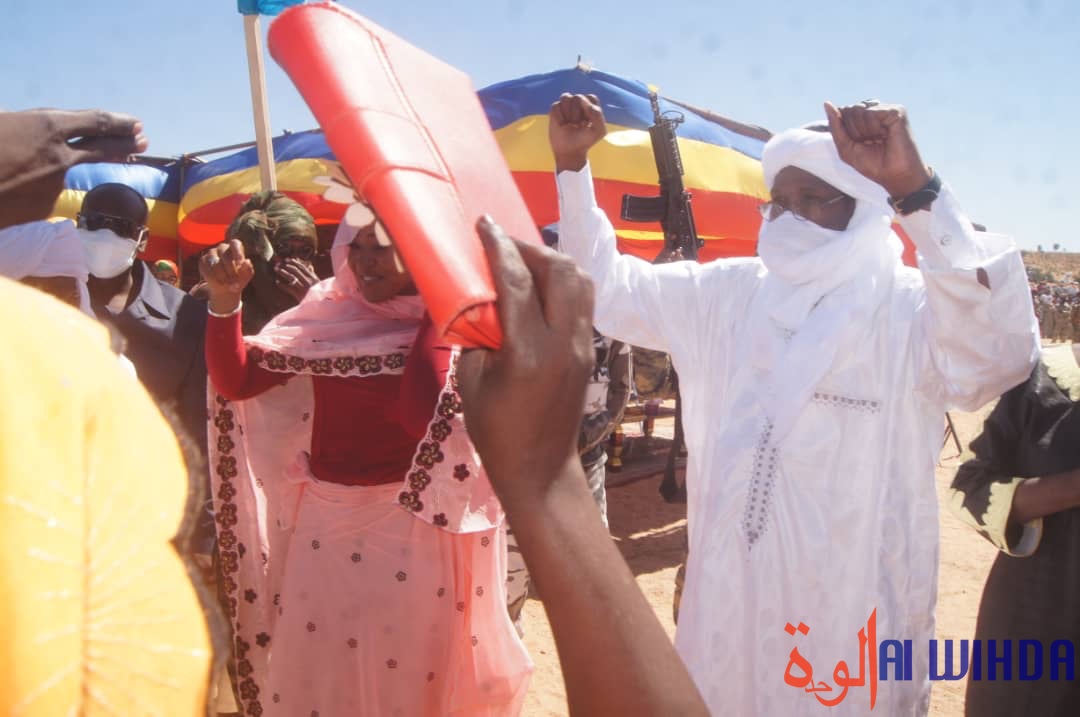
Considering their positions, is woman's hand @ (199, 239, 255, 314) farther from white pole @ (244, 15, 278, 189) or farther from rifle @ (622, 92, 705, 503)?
rifle @ (622, 92, 705, 503)

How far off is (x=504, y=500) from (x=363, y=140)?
44cm

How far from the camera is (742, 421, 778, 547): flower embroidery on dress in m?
2.42

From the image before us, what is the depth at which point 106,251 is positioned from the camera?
352cm

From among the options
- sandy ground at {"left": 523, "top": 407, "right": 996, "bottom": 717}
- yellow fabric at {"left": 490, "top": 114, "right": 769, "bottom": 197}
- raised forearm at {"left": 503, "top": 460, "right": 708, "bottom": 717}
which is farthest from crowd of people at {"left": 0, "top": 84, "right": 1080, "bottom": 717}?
yellow fabric at {"left": 490, "top": 114, "right": 769, "bottom": 197}

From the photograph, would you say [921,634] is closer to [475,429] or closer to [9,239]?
[475,429]

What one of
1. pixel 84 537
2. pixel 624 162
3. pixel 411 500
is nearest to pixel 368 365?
pixel 411 500

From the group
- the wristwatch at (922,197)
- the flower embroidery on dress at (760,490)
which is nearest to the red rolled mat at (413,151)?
the wristwatch at (922,197)

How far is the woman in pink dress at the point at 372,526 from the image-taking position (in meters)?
2.59

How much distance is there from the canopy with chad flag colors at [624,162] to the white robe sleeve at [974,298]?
6991mm

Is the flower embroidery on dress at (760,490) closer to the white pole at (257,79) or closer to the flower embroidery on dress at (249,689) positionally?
the flower embroidery on dress at (249,689)

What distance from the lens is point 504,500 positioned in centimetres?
85

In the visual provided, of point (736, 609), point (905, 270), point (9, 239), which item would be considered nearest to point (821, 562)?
point (736, 609)

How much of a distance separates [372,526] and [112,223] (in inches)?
77.8

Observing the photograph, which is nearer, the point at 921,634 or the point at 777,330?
the point at 921,634
